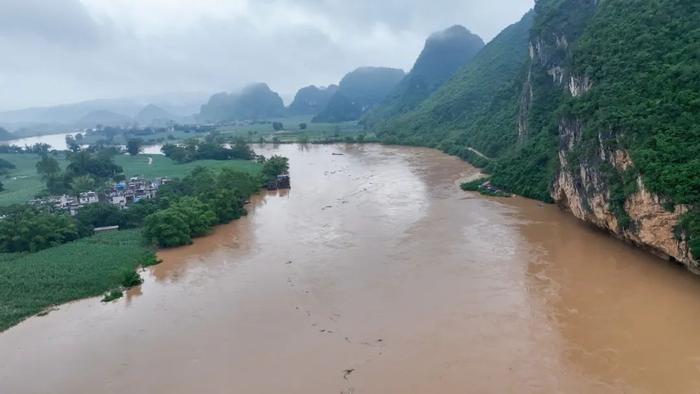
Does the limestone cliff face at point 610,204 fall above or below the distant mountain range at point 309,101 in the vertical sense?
below

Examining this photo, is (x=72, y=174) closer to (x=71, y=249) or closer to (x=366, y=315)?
(x=71, y=249)

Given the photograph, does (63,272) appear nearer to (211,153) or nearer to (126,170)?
(126,170)

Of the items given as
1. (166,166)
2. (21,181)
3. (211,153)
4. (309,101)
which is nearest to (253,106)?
(309,101)

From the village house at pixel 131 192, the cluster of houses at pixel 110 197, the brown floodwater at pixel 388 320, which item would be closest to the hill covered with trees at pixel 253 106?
the village house at pixel 131 192

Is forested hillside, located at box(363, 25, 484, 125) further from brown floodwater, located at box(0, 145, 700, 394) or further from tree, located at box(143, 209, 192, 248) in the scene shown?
brown floodwater, located at box(0, 145, 700, 394)

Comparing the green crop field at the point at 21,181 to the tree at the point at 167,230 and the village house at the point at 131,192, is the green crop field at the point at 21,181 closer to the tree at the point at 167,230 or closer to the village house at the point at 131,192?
the village house at the point at 131,192

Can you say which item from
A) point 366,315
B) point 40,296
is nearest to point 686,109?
point 366,315
